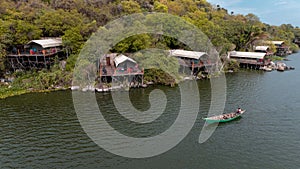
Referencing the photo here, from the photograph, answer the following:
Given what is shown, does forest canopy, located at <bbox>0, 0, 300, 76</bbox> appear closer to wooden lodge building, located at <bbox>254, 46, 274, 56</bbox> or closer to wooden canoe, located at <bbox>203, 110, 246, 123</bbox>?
wooden lodge building, located at <bbox>254, 46, 274, 56</bbox>

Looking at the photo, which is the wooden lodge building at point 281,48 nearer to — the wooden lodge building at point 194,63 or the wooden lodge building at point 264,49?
the wooden lodge building at point 264,49

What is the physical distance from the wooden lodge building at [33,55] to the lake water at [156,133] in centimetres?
908

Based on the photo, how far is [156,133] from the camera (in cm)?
2494

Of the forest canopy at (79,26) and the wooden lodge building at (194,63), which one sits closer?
the forest canopy at (79,26)

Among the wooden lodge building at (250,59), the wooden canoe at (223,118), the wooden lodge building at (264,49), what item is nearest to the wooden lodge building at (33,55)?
the wooden canoe at (223,118)

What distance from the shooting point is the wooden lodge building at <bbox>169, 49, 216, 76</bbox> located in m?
46.5

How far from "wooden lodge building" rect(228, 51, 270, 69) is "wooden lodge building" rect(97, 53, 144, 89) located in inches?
1238

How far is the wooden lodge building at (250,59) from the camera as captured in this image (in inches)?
2260

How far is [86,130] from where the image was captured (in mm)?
25453

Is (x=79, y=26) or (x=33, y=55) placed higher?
(x=79, y=26)

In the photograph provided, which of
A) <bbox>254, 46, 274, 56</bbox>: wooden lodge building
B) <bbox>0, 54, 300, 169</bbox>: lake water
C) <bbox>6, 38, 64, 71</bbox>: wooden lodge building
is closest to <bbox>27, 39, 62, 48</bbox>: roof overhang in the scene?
<bbox>6, 38, 64, 71</bbox>: wooden lodge building

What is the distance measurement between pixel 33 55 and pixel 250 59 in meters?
50.7

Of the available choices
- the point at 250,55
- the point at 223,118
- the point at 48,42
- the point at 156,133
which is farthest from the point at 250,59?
the point at 48,42

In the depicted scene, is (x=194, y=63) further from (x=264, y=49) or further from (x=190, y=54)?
(x=264, y=49)
